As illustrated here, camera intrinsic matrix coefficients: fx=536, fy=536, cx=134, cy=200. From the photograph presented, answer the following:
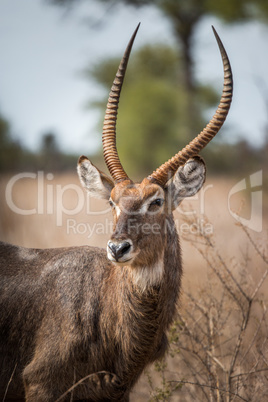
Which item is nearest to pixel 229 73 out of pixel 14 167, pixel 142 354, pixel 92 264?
pixel 92 264

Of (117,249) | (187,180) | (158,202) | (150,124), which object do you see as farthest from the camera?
(150,124)

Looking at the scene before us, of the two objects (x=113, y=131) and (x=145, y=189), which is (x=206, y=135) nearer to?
(x=145, y=189)

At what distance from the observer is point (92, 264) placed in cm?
541

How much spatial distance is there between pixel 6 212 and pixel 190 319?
4.47 metres

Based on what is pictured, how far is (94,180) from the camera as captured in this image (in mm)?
5707

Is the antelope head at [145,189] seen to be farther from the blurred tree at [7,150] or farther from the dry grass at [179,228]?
the blurred tree at [7,150]

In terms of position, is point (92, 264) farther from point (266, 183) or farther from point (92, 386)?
point (266, 183)

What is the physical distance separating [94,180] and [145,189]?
2.61ft

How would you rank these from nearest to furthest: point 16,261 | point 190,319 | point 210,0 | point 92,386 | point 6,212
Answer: point 92,386 < point 16,261 < point 190,319 < point 6,212 < point 210,0
